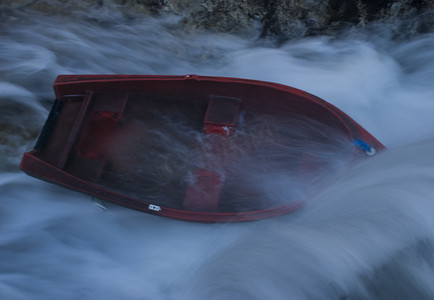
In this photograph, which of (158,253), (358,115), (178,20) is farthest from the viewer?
(178,20)

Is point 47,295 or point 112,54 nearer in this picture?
point 47,295

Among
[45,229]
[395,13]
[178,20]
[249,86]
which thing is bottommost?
[45,229]

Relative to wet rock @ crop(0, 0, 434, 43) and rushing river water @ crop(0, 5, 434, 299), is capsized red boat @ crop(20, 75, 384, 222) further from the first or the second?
wet rock @ crop(0, 0, 434, 43)

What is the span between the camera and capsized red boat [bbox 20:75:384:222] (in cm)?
393

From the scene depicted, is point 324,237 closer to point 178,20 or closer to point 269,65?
point 269,65

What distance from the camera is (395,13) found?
561 centimetres

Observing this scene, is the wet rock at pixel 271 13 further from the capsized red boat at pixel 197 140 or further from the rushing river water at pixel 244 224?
the capsized red boat at pixel 197 140

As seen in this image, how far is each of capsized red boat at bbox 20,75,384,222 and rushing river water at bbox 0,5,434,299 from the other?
1.18 ft

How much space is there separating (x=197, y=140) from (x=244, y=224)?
109cm

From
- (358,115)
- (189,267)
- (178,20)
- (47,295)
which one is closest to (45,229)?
(47,295)

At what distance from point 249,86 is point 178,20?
2.61 meters

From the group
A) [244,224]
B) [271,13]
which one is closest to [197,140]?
[244,224]

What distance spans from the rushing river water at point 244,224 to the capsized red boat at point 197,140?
14.2 inches

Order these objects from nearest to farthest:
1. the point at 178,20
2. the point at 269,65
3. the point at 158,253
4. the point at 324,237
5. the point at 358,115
Result: the point at 324,237 < the point at 158,253 < the point at 358,115 < the point at 269,65 < the point at 178,20
